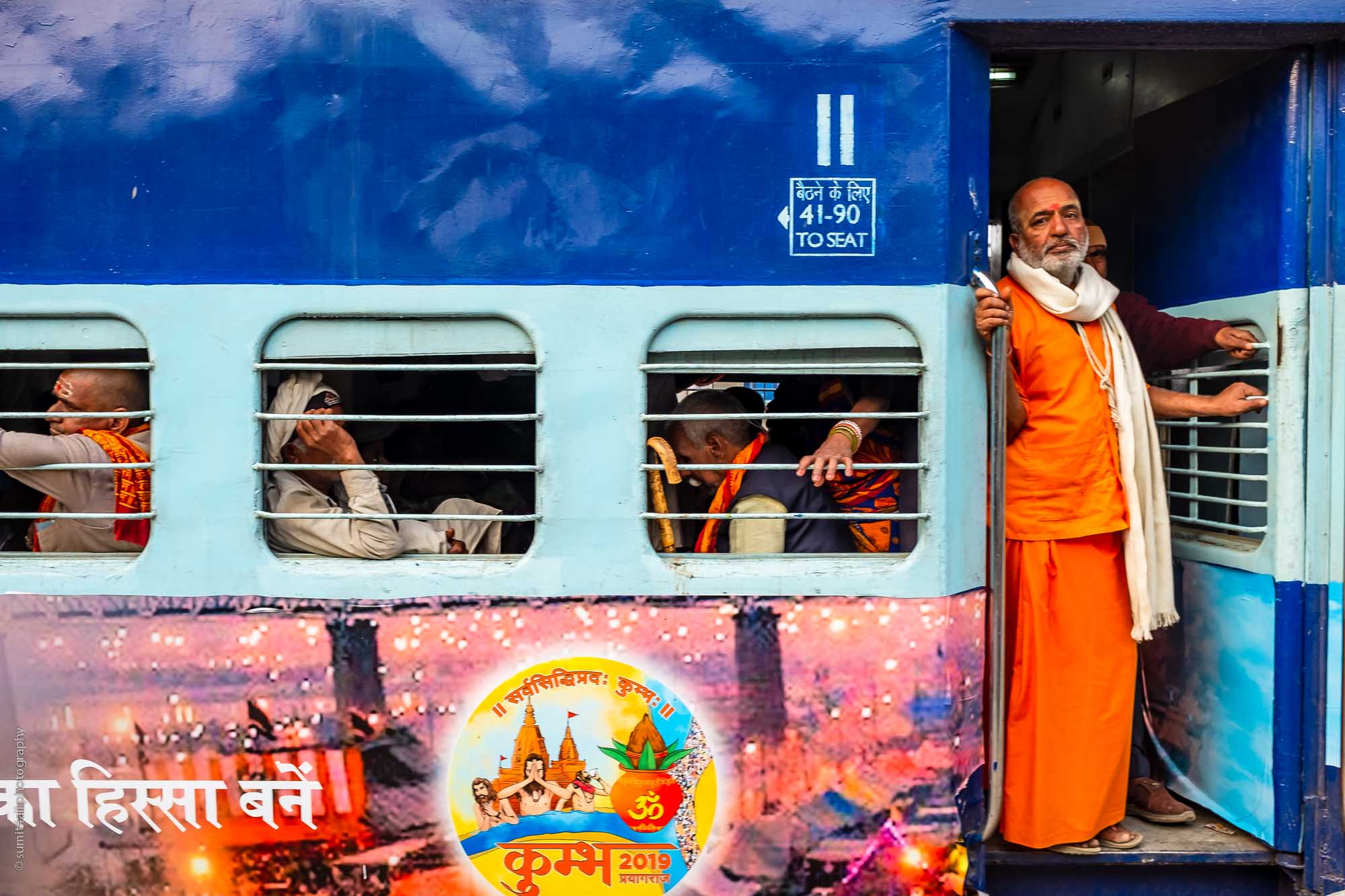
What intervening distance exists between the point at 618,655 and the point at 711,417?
0.58m

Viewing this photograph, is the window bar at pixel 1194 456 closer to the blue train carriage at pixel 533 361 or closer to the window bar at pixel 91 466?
the blue train carriage at pixel 533 361

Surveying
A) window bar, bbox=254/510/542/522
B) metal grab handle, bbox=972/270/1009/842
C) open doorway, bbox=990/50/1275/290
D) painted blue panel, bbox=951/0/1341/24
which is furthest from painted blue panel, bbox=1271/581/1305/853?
window bar, bbox=254/510/542/522

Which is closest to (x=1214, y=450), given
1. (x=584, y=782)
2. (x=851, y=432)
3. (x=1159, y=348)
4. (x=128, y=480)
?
(x=1159, y=348)

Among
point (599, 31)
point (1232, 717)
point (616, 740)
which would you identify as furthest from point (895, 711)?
point (599, 31)

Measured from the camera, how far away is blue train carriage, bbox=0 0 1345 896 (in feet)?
7.85

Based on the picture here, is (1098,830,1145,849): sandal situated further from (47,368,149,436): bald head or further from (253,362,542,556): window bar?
(47,368,149,436): bald head

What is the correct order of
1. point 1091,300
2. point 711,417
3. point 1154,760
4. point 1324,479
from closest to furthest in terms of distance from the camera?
1. point 711,417
2. point 1324,479
3. point 1091,300
4. point 1154,760

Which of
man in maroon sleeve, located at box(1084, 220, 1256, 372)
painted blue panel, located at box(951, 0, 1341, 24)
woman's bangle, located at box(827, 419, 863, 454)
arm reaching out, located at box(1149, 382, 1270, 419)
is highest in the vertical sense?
painted blue panel, located at box(951, 0, 1341, 24)

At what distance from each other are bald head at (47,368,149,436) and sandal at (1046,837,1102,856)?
2.42m

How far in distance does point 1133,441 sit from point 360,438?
1.87m

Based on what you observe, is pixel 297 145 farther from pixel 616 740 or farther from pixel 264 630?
pixel 616 740

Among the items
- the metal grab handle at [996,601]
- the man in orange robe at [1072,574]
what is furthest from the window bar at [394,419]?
the man in orange robe at [1072,574]

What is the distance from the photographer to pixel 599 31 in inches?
94.0

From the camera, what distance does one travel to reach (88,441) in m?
2.44
